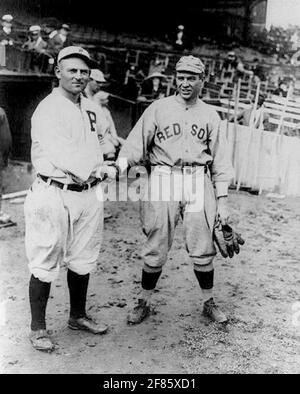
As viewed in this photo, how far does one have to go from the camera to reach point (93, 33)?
17.8 m

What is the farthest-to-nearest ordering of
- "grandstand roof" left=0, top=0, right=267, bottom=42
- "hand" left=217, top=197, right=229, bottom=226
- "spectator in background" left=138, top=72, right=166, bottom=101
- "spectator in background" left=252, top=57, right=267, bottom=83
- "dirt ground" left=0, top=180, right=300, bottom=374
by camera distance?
"grandstand roof" left=0, top=0, right=267, bottom=42, "spectator in background" left=252, top=57, right=267, bottom=83, "spectator in background" left=138, top=72, right=166, bottom=101, "hand" left=217, top=197, right=229, bottom=226, "dirt ground" left=0, top=180, right=300, bottom=374

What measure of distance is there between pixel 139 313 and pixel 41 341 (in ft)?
2.81

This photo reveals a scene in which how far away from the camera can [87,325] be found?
3.79 metres

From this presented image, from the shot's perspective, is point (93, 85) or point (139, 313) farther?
point (93, 85)

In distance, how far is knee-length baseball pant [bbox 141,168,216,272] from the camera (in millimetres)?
3816

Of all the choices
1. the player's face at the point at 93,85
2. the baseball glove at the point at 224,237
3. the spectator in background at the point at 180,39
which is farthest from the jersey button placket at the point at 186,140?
the spectator in background at the point at 180,39

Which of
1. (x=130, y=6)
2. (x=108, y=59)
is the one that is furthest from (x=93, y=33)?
(x=108, y=59)

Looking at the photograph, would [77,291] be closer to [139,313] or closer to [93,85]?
[139,313]

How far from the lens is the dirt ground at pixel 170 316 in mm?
3402

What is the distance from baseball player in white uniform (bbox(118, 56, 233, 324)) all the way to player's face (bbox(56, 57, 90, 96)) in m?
0.66

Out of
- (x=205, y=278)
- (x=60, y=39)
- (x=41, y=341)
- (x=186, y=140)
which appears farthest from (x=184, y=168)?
(x=60, y=39)

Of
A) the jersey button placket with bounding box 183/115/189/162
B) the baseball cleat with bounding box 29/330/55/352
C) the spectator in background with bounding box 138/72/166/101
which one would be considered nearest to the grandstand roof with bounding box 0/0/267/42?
the spectator in background with bounding box 138/72/166/101

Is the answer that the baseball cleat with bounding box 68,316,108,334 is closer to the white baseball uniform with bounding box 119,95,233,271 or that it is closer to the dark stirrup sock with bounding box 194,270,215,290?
the white baseball uniform with bounding box 119,95,233,271
